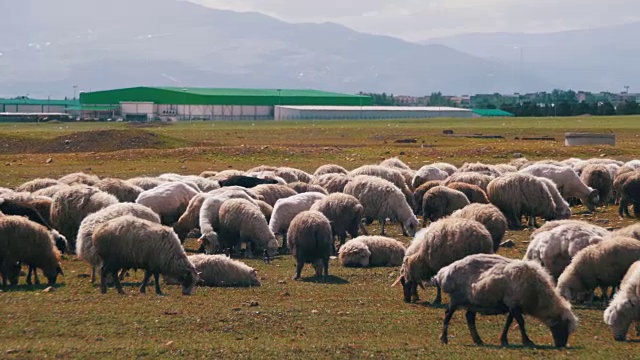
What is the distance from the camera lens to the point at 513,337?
1468 cm

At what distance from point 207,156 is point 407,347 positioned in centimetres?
3784

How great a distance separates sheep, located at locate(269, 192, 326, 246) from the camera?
79.6 feet

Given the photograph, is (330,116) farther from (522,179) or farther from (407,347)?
(407,347)

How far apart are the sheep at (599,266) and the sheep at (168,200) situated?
11.6m

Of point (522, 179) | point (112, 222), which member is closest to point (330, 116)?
point (522, 179)

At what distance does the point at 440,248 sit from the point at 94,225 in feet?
20.4

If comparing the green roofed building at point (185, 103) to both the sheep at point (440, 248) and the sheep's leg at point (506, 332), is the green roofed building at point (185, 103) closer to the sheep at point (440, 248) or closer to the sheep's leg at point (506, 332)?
the sheep at point (440, 248)

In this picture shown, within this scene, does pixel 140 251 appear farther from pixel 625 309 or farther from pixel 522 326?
pixel 625 309

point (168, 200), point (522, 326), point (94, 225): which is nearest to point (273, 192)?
point (168, 200)

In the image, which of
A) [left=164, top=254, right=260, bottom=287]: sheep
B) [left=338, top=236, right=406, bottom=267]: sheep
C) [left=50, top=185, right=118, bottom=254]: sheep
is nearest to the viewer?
[left=164, top=254, right=260, bottom=287]: sheep

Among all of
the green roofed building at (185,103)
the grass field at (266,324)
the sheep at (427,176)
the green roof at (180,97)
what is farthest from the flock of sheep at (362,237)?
the green roof at (180,97)

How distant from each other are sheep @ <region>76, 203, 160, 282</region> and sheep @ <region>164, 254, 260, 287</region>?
4.89 feet

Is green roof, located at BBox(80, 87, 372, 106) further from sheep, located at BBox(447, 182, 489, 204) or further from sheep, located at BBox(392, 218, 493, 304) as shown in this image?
sheep, located at BBox(392, 218, 493, 304)

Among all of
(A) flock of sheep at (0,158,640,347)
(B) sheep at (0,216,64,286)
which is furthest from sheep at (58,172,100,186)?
(B) sheep at (0,216,64,286)
